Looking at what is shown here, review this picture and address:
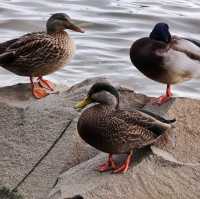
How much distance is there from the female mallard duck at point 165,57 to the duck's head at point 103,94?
4.29 feet

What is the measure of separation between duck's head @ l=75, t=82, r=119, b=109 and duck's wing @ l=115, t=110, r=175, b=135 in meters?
0.12

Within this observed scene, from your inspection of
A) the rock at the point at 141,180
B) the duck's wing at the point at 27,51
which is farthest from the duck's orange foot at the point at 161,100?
the duck's wing at the point at 27,51

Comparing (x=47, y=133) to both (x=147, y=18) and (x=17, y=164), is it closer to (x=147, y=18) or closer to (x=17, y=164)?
(x=17, y=164)

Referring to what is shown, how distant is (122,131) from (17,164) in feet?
3.39

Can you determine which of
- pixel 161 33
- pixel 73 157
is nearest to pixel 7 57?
pixel 161 33

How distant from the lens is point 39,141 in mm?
6164

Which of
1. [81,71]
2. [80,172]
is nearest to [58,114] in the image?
[80,172]

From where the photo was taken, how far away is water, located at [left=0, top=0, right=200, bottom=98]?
10195 mm

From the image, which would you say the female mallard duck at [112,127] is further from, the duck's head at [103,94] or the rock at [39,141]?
the rock at [39,141]

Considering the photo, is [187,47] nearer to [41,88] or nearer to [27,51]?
[41,88]

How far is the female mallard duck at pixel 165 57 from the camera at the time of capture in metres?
6.90

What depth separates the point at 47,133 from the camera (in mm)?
6211

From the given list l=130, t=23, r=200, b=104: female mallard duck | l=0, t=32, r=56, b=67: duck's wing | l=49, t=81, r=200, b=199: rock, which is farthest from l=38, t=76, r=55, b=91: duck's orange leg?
l=49, t=81, r=200, b=199: rock

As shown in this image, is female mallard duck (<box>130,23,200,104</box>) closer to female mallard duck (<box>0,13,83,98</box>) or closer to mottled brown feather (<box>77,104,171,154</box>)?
female mallard duck (<box>0,13,83,98</box>)
